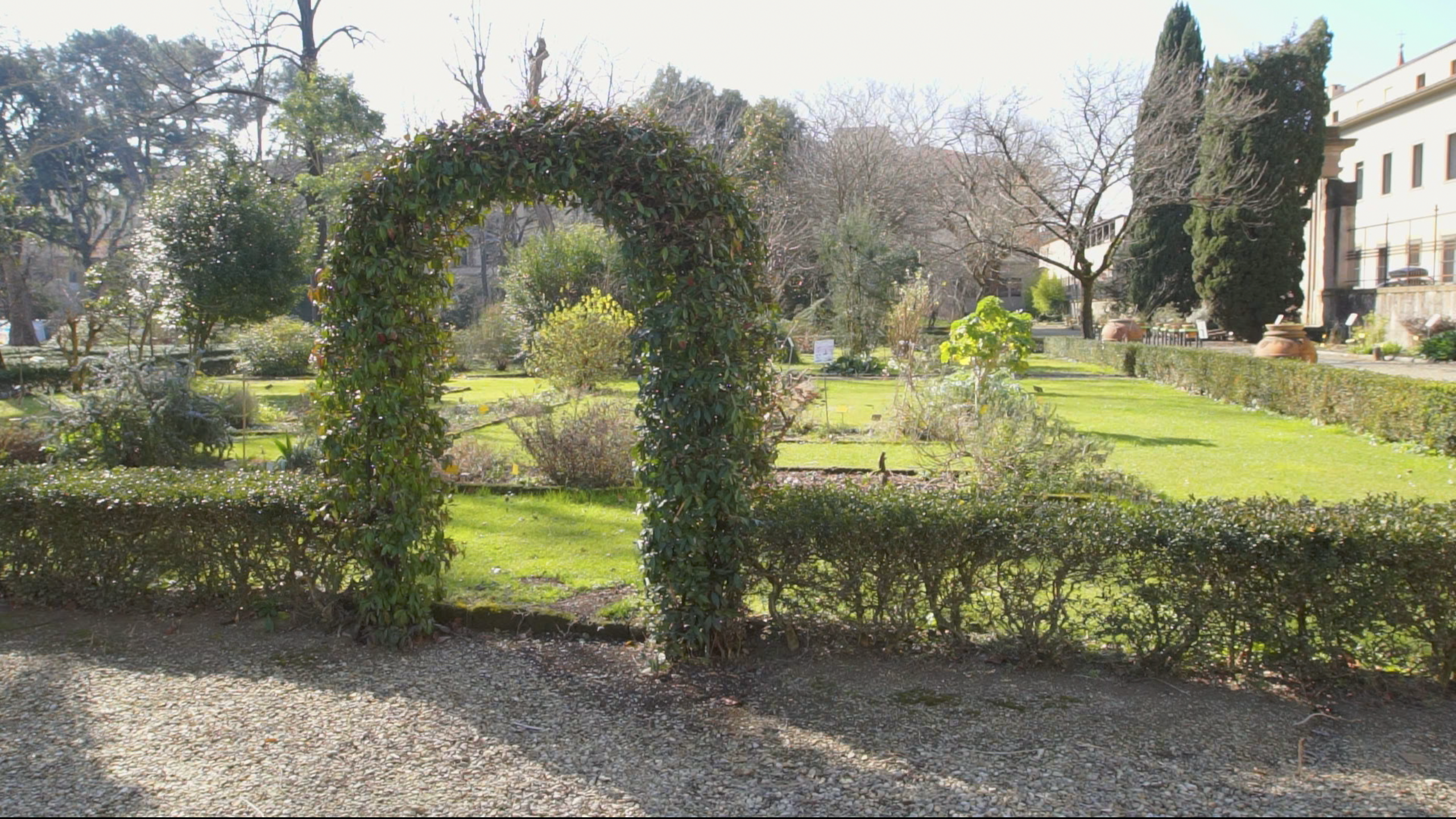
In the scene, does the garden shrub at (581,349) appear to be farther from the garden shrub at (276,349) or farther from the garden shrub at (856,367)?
the garden shrub at (276,349)

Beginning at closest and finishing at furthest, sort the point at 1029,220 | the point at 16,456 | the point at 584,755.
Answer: the point at 584,755 < the point at 16,456 < the point at 1029,220

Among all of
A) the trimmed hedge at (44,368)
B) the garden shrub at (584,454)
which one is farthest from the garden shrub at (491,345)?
the garden shrub at (584,454)

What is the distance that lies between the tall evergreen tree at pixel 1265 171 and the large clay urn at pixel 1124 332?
2547mm

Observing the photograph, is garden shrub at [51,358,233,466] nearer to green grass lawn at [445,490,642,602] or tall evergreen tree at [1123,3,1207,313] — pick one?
green grass lawn at [445,490,642,602]

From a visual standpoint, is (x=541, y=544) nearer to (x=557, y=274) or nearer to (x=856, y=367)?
(x=856, y=367)

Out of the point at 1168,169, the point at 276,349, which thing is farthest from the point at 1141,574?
the point at 1168,169

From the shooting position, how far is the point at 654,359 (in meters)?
4.22

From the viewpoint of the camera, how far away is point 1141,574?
407cm

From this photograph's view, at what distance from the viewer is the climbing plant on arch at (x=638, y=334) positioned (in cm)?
411

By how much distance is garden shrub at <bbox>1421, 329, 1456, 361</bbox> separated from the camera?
835 inches

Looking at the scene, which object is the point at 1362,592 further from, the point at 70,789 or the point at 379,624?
the point at 70,789

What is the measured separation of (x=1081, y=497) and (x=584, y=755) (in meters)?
3.73

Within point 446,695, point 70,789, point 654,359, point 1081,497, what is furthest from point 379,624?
point 1081,497

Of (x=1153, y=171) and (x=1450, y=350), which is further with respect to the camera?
(x=1153, y=171)
